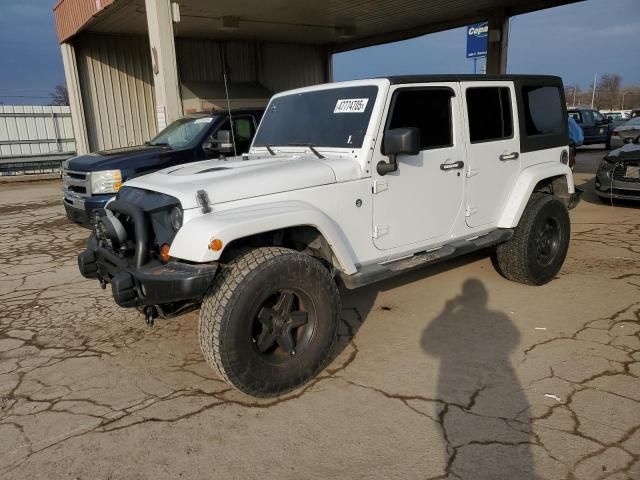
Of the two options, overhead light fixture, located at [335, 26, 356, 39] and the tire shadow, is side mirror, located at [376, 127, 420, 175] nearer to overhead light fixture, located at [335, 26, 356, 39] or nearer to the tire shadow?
the tire shadow

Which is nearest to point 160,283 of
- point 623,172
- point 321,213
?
point 321,213

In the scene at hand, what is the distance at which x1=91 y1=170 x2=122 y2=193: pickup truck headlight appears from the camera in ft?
20.1

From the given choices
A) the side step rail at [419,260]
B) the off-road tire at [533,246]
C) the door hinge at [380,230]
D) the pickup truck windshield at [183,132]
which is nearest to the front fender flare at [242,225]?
the side step rail at [419,260]

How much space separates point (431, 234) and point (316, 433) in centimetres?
191

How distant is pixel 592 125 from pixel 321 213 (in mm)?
20817

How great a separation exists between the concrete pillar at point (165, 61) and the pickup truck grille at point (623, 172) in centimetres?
766

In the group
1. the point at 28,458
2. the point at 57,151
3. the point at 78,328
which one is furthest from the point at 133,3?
the point at 28,458

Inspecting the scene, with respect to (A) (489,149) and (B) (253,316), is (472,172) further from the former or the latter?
(B) (253,316)

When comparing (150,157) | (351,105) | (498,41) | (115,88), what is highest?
(498,41)

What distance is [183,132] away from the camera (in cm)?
727

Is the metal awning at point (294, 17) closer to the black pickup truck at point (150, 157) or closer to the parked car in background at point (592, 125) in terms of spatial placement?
the black pickup truck at point (150, 157)

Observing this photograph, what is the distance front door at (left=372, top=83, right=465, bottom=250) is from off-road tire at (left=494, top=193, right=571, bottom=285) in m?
0.91

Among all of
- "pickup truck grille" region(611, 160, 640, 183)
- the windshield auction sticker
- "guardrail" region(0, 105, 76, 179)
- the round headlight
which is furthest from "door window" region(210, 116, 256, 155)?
"guardrail" region(0, 105, 76, 179)

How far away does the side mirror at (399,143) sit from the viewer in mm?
3227
